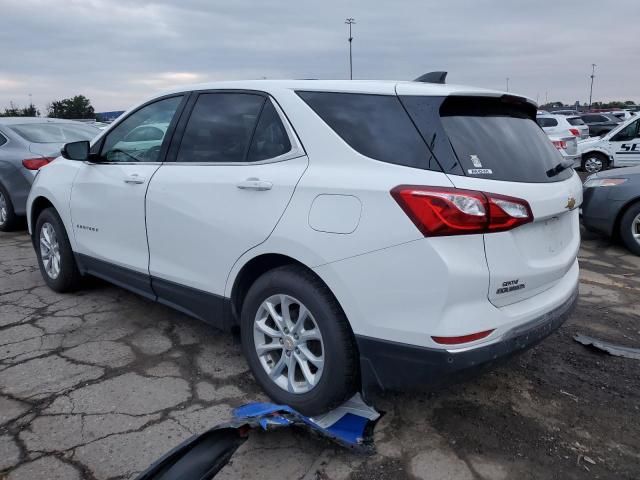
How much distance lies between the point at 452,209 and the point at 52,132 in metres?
7.51

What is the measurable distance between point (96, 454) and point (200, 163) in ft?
5.53

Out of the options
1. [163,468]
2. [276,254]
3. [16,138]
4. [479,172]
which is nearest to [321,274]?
[276,254]

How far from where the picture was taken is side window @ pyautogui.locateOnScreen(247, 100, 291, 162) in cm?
291

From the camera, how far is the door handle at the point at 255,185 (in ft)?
9.34

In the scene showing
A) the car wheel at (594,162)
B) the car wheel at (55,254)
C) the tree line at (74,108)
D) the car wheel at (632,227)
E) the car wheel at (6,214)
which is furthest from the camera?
the tree line at (74,108)

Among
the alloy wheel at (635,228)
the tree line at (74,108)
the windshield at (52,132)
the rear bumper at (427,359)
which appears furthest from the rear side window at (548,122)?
the tree line at (74,108)

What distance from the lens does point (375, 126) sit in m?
2.61

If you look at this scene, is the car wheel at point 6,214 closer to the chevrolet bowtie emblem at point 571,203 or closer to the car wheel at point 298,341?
the car wheel at point 298,341

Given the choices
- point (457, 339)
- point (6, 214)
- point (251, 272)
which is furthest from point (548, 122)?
point (457, 339)

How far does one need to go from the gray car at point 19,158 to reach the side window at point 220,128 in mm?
4911

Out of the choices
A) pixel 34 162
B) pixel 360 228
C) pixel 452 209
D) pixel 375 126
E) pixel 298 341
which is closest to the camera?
pixel 452 209

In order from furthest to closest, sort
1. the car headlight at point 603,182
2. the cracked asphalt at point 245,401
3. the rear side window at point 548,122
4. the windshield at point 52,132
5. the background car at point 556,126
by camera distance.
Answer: the rear side window at point 548,122
the background car at point 556,126
the windshield at point 52,132
the car headlight at point 603,182
the cracked asphalt at point 245,401

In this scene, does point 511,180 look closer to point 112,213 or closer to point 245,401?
point 245,401

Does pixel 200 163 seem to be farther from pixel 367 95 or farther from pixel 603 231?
pixel 603 231
